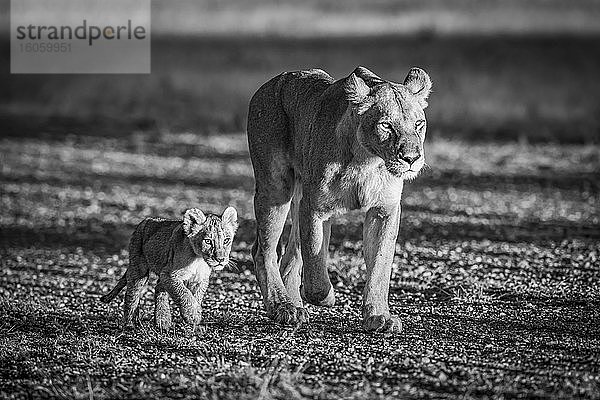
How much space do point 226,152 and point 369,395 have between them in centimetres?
1209

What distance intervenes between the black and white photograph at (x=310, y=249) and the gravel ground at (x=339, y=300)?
2 cm

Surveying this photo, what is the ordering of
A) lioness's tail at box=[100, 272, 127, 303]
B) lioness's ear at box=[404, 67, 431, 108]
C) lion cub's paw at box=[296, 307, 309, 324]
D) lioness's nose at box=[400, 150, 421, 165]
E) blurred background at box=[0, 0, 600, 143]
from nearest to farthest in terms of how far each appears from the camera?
lioness's nose at box=[400, 150, 421, 165] → lioness's ear at box=[404, 67, 431, 108] → lion cub's paw at box=[296, 307, 309, 324] → lioness's tail at box=[100, 272, 127, 303] → blurred background at box=[0, 0, 600, 143]

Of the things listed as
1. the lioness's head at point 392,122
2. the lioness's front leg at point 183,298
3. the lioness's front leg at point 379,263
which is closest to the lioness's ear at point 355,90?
the lioness's head at point 392,122

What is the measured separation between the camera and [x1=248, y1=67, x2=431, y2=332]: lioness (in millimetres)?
7129

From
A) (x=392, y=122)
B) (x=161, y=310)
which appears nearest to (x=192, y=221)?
(x=161, y=310)

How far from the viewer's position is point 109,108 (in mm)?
23750

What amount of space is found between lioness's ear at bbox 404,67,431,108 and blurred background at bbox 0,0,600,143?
38.1 ft

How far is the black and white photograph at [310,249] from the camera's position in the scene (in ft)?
21.8

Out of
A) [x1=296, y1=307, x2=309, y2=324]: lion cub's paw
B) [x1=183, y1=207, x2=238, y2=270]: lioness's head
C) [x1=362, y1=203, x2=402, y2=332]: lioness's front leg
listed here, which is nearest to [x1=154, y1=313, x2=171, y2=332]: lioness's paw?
[x1=183, y1=207, x2=238, y2=270]: lioness's head

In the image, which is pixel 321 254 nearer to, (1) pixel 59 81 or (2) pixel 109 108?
(2) pixel 109 108

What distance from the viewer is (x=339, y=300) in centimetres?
867

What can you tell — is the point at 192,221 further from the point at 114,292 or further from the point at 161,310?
the point at 114,292

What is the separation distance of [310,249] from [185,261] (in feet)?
2.65

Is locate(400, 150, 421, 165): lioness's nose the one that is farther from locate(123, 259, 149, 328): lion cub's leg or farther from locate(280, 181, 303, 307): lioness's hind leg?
locate(123, 259, 149, 328): lion cub's leg
